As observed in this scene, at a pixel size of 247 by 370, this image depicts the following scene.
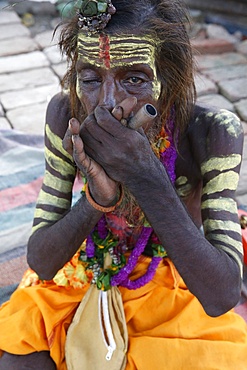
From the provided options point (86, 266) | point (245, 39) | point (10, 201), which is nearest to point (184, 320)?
point (86, 266)

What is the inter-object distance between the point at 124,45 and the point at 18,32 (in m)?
4.07

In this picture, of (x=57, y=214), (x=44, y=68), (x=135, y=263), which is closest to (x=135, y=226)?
(x=135, y=263)

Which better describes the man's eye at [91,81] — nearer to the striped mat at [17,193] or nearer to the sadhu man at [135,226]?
the sadhu man at [135,226]

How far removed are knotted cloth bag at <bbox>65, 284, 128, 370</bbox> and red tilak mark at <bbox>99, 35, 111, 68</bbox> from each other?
0.78 m

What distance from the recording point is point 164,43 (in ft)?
5.55

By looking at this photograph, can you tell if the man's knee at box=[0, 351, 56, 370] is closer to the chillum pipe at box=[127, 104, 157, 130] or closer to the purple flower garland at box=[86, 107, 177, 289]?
the purple flower garland at box=[86, 107, 177, 289]

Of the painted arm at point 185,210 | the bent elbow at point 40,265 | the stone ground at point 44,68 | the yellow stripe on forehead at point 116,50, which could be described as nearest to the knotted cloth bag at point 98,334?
the bent elbow at point 40,265

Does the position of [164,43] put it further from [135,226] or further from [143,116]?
[135,226]

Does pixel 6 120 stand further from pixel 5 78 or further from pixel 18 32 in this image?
pixel 18 32

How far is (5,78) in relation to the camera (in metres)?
4.54

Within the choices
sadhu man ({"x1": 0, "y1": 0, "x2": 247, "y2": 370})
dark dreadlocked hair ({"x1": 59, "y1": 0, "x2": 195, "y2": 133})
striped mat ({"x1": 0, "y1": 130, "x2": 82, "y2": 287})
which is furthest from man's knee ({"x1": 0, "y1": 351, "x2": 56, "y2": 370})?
dark dreadlocked hair ({"x1": 59, "y1": 0, "x2": 195, "y2": 133})

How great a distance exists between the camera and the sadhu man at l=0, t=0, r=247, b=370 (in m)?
1.60

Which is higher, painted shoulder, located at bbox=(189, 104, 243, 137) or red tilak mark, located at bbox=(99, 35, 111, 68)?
red tilak mark, located at bbox=(99, 35, 111, 68)

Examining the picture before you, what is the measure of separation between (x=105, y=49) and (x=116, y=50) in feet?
0.11
